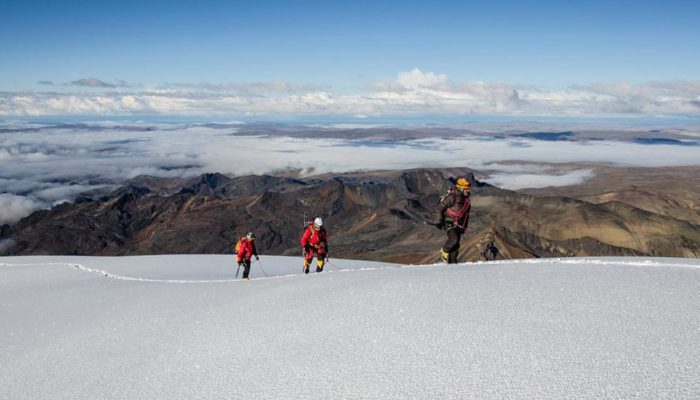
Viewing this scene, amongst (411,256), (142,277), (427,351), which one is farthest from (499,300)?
(411,256)

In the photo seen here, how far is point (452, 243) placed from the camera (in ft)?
63.8

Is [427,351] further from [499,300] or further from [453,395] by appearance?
[499,300]

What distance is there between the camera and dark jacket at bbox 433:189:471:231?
19.0m

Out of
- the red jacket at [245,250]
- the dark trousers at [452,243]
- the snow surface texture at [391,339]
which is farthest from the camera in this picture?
the red jacket at [245,250]

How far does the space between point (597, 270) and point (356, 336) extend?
6.49m

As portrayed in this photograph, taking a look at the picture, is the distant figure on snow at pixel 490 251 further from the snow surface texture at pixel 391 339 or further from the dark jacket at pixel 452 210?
the snow surface texture at pixel 391 339

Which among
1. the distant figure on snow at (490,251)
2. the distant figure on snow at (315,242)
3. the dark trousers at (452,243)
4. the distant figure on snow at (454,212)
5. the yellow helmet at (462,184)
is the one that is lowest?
the distant figure on snow at (490,251)

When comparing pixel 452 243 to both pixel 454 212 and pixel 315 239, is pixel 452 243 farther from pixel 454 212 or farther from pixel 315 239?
pixel 315 239

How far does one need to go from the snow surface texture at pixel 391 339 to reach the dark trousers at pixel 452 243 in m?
3.62

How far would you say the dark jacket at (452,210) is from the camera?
19.0 meters

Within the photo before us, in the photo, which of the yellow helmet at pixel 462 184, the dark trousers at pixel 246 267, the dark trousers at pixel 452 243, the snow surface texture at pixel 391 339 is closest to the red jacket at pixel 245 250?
the dark trousers at pixel 246 267

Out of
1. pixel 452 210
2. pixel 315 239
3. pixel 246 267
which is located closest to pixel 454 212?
pixel 452 210

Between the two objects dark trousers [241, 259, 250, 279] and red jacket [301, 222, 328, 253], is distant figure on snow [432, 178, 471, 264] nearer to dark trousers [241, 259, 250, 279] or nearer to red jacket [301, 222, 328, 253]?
red jacket [301, 222, 328, 253]

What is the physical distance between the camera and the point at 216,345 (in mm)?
10453
